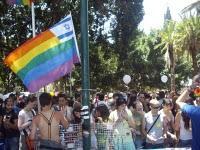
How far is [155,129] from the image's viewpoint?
9.98 metres

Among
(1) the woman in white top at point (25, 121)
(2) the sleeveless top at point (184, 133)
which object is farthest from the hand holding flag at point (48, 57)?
(2) the sleeveless top at point (184, 133)

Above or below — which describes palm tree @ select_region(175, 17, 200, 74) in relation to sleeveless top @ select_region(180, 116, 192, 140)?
above

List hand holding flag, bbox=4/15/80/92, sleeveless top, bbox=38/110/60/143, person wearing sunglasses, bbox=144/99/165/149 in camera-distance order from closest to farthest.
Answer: hand holding flag, bbox=4/15/80/92 < sleeveless top, bbox=38/110/60/143 < person wearing sunglasses, bbox=144/99/165/149

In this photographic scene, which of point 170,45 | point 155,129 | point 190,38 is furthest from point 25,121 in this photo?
point 170,45

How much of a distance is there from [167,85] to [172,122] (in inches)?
1784

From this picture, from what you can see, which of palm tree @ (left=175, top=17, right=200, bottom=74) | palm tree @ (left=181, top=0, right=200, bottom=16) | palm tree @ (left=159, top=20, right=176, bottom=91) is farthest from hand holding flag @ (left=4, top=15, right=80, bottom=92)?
palm tree @ (left=159, top=20, right=176, bottom=91)

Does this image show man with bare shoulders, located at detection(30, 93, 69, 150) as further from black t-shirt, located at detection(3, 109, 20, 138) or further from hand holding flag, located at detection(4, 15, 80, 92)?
black t-shirt, located at detection(3, 109, 20, 138)

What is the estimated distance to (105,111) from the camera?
30.0 ft

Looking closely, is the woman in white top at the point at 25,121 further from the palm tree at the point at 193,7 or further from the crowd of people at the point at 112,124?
the palm tree at the point at 193,7

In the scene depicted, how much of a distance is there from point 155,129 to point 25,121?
2626 millimetres

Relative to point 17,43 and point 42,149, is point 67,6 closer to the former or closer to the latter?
point 17,43

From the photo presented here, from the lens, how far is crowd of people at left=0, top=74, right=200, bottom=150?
24.0 feet

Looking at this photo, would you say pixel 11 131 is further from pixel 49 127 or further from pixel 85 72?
pixel 85 72

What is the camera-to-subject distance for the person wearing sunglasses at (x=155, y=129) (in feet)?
32.4
